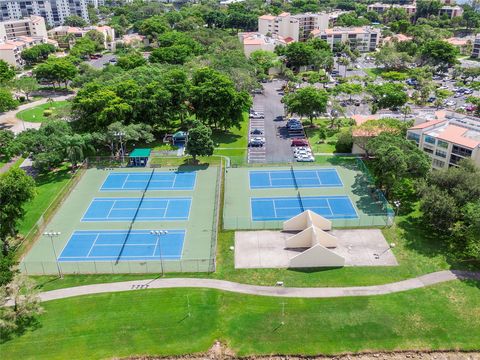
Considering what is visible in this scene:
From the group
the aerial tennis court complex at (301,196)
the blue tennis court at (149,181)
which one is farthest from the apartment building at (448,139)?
the blue tennis court at (149,181)

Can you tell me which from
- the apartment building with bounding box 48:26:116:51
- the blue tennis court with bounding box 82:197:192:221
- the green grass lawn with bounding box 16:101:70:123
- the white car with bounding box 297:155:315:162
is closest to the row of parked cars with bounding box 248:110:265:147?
the white car with bounding box 297:155:315:162

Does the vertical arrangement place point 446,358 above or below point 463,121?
below

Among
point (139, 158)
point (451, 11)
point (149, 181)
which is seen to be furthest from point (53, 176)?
point (451, 11)

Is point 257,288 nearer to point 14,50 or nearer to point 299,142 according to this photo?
point 299,142

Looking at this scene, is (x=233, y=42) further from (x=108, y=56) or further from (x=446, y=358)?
(x=446, y=358)

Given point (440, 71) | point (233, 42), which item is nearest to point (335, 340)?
point (233, 42)

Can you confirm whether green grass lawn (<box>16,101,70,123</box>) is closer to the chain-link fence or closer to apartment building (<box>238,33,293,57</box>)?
the chain-link fence

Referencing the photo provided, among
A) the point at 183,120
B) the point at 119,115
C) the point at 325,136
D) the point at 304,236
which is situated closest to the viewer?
the point at 304,236
